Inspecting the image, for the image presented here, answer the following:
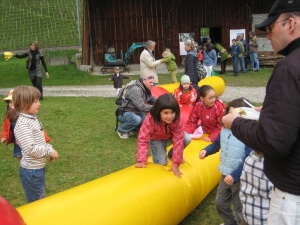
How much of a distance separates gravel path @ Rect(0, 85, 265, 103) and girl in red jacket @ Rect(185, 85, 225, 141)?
17.2 ft

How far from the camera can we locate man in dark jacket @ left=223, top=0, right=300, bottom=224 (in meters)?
1.95

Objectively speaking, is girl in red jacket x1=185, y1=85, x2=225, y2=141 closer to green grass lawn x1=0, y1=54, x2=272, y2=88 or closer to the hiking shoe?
the hiking shoe

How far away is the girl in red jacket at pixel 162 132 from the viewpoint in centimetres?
426

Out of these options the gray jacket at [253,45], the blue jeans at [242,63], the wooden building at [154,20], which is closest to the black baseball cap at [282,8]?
the blue jeans at [242,63]

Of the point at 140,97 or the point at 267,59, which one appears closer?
the point at 140,97

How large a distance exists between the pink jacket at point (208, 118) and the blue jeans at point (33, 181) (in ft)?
7.90

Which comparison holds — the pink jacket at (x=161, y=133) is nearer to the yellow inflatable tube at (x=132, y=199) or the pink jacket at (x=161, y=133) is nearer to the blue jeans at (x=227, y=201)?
the yellow inflatable tube at (x=132, y=199)

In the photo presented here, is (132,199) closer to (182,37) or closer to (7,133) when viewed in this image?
(7,133)

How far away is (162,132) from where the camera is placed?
14.8 ft

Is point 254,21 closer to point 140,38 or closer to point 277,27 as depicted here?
point 140,38

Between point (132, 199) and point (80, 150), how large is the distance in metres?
3.60

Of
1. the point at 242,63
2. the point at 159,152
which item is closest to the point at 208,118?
the point at 159,152

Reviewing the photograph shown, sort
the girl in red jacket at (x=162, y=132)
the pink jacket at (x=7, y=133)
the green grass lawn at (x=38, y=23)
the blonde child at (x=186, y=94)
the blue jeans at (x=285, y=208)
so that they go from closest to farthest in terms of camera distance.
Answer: the blue jeans at (x=285, y=208), the girl in red jacket at (x=162, y=132), the pink jacket at (x=7, y=133), the blonde child at (x=186, y=94), the green grass lawn at (x=38, y=23)

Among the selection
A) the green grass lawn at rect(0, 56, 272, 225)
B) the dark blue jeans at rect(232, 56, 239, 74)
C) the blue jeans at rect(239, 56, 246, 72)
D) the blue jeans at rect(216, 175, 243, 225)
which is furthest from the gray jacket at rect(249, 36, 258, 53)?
the blue jeans at rect(216, 175, 243, 225)
